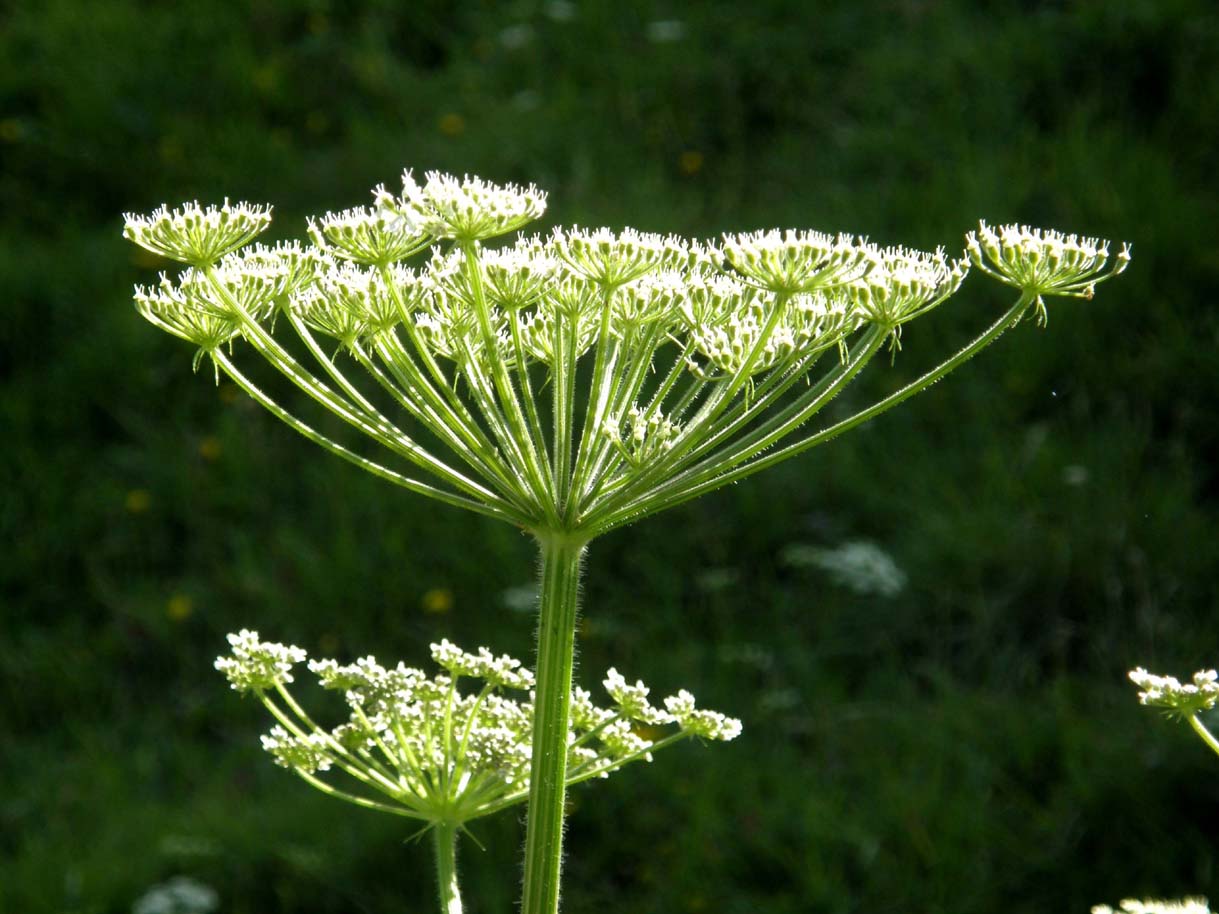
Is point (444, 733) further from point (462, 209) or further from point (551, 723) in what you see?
point (462, 209)

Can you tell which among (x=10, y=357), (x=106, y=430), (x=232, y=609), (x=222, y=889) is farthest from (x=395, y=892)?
(x=10, y=357)

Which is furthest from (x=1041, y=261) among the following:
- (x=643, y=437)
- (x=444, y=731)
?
(x=444, y=731)

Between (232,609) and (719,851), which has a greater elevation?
(232,609)

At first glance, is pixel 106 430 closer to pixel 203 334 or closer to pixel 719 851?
pixel 719 851

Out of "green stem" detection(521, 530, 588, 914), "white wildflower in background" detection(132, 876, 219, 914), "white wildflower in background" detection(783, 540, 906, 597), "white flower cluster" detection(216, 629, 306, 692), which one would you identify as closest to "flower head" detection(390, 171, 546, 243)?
"green stem" detection(521, 530, 588, 914)

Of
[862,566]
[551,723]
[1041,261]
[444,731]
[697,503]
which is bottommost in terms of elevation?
[551,723]

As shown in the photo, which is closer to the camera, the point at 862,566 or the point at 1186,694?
the point at 1186,694
